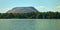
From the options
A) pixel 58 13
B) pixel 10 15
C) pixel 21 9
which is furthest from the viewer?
pixel 21 9

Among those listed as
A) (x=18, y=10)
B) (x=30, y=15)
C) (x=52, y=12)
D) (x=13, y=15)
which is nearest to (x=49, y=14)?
(x=52, y=12)

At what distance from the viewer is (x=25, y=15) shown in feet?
64.2

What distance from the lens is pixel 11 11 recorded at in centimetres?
2047

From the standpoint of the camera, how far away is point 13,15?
65.2 feet

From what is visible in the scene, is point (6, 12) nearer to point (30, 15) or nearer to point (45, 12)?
point (30, 15)

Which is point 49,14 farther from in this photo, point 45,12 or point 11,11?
point 11,11

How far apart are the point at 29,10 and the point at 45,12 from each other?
17.9ft

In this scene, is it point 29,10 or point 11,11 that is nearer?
point 11,11

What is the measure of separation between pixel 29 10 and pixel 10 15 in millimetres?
4259

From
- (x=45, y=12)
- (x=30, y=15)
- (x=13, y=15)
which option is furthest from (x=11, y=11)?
(x=45, y=12)

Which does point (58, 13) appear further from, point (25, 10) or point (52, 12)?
point (25, 10)

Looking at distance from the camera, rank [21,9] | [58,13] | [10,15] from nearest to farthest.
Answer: [58,13] → [10,15] → [21,9]

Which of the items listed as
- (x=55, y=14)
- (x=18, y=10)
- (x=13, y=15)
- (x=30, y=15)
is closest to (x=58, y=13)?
Answer: (x=55, y=14)

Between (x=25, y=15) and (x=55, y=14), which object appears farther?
(x=25, y=15)
